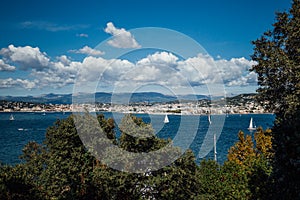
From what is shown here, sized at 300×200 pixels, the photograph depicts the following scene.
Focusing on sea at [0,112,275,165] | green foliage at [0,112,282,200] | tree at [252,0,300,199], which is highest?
tree at [252,0,300,199]

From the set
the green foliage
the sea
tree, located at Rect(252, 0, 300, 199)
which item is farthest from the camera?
the sea

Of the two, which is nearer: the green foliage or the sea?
the green foliage

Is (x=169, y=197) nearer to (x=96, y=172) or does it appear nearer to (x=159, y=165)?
(x=159, y=165)

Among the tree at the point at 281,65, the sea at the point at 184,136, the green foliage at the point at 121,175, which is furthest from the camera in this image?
the sea at the point at 184,136

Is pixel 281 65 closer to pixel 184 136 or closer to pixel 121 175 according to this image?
pixel 121 175

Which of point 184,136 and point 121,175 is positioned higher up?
point 121,175

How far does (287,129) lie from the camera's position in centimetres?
709

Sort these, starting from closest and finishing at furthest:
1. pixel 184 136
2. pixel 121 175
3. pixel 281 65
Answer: pixel 121 175
pixel 281 65
pixel 184 136

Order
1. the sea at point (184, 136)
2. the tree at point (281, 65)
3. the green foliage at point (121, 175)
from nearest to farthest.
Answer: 1. the green foliage at point (121, 175)
2. the tree at point (281, 65)
3. the sea at point (184, 136)

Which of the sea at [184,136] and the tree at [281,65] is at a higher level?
the tree at [281,65]

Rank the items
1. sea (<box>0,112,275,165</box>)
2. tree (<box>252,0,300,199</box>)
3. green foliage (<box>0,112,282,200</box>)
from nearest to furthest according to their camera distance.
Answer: green foliage (<box>0,112,282,200</box>)
tree (<box>252,0,300,199</box>)
sea (<box>0,112,275,165</box>)

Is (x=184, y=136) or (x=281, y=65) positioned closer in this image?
(x=281, y=65)

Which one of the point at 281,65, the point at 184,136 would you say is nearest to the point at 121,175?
the point at 281,65

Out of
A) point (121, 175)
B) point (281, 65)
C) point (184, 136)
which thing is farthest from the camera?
point (184, 136)
